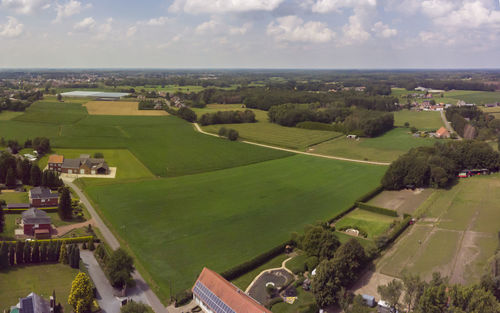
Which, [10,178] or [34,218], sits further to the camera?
[10,178]

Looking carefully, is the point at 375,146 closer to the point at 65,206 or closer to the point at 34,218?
the point at 65,206

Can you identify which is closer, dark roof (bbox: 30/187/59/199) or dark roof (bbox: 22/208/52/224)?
dark roof (bbox: 22/208/52/224)

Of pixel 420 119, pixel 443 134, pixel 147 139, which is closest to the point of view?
pixel 147 139

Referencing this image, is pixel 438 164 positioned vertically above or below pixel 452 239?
above

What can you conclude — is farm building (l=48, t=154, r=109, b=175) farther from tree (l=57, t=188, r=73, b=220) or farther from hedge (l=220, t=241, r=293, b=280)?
hedge (l=220, t=241, r=293, b=280)

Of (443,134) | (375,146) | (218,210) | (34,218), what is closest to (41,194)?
(34,218)

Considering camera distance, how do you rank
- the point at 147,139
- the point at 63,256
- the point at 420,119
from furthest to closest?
the point at 420,119 → the point at 147,139 → the point at 63,256

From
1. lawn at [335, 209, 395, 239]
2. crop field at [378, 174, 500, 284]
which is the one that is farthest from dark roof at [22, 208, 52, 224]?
crop field at [378, 174, 500, 284]
